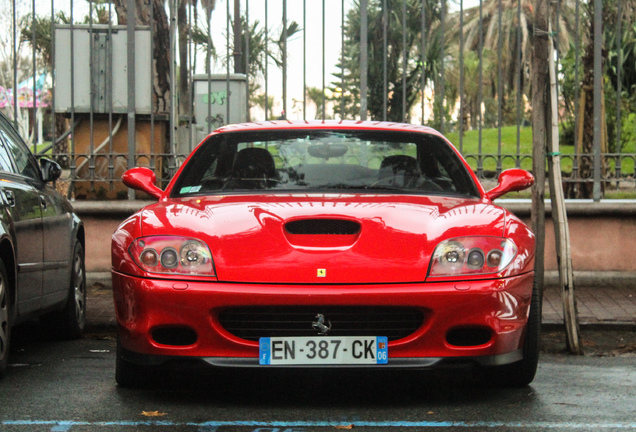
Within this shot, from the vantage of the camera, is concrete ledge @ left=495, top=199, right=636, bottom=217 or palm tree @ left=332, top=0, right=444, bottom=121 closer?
concrete ledge @ left=495, top=199, right=636, bottom=217

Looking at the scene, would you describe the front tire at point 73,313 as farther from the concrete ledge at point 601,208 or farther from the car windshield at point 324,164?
the concrete ledge at point 601,208

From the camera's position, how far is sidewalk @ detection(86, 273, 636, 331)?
7114 millimetres

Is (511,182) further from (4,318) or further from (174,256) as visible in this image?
(4,318)

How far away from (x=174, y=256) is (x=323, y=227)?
668mm

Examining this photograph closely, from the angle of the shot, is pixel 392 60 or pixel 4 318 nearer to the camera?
pixel 4 318

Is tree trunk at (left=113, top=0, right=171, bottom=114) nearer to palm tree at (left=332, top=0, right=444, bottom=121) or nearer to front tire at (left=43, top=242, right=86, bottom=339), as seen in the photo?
palm tree at (left=332, top=0, right=444, bottom=121)

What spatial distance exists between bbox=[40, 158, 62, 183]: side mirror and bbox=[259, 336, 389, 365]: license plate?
277 cm

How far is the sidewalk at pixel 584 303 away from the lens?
280 inches

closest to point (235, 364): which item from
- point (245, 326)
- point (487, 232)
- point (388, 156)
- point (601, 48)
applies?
point (245, 326)

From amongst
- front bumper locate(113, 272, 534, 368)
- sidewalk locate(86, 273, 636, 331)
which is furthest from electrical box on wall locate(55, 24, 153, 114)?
front bumper locate(113, 272, 534, 368)

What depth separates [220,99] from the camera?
31.7ft

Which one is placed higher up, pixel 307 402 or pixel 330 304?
pixel 330 304

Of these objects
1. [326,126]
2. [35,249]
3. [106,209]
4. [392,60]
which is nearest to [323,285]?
[326,126]

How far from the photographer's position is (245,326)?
4.27 meters
